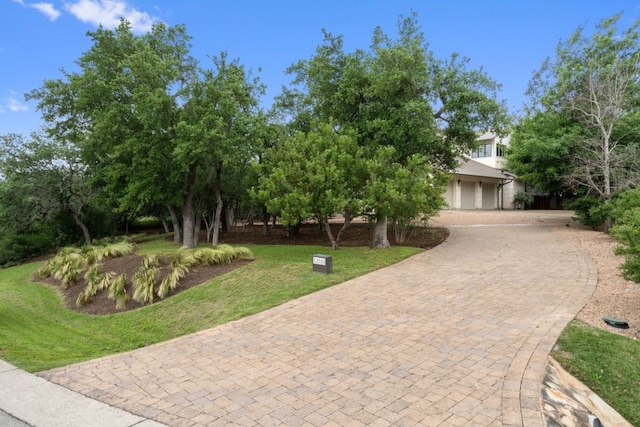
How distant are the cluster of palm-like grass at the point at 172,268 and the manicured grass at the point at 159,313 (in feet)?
1.37

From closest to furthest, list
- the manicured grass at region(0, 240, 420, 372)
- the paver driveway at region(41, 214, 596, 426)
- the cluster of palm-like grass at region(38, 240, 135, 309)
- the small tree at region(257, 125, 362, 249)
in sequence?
the paver driveway at region(41, 214, 596, 426), the manicured grass at region(0, 240, 420, 372), the cluster of palm-like grass at region(38, 240, 135, 309), the small tree at region(257, 125, 362, 249)

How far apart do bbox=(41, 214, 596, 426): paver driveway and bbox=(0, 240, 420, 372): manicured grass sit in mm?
726

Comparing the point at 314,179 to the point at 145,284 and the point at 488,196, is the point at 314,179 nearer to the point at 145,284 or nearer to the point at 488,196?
the point at 145,284

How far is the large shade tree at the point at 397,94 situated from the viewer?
10914 millimetres

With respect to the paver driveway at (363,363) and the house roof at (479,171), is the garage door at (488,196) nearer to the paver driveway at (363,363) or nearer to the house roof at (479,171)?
the house roof at (479,171)

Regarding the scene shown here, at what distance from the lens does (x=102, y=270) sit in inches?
440

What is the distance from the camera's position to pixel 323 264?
333 inches

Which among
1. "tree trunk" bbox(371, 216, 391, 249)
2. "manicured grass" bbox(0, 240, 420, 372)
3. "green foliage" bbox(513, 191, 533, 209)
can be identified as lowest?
"manicured grass" bbox(0, 240, 420, 372)

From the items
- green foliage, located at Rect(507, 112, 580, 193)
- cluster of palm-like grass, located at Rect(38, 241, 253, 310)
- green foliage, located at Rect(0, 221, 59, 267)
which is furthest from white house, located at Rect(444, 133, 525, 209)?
green foliage, located at Rect(0, 221, 59, 267)

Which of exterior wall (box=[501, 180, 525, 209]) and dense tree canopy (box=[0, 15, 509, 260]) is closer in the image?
dense tree canopy (box=[0, 15, 509, 260])

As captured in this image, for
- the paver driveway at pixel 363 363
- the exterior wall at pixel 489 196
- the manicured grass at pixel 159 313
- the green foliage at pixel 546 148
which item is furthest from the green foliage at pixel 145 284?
the exterior wall at pixel 489 196

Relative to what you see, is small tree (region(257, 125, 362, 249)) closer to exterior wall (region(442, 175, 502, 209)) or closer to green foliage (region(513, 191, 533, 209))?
exterior wall (region(442, 175, 502, 209))

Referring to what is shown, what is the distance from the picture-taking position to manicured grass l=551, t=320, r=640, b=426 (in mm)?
3742

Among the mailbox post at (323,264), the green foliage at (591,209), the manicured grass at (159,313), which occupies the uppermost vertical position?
the green foliage at (591,209)
